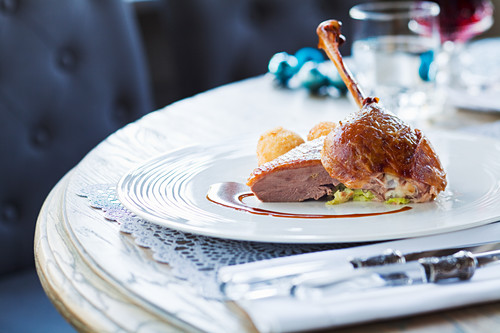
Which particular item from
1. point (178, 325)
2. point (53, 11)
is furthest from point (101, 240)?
point (53, 11)

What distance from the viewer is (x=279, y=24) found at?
242cm

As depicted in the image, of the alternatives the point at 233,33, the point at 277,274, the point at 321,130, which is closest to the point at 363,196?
the point at 321,130

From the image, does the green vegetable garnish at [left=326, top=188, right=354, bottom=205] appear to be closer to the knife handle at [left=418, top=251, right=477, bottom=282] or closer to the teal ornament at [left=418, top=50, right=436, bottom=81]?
the knife handle at [left=418, top=251, right=477, bottom=282]

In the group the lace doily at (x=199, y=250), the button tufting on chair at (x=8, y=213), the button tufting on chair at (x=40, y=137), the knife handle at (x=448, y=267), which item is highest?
the lace doily at (x=199, y=250)

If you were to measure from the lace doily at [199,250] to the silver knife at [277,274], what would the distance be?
0.07 feet

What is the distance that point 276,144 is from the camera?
36.7 inches

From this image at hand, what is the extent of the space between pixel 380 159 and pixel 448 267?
216 millimetres

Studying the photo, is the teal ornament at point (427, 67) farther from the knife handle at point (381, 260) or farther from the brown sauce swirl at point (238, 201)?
the knife handle at point (381, 260)

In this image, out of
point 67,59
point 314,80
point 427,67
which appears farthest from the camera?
point 67,59

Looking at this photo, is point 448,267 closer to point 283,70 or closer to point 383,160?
point 383,160

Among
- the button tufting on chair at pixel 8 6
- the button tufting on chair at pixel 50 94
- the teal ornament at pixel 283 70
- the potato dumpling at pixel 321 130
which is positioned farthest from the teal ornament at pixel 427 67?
the button tufting on chair at pixel 8 6

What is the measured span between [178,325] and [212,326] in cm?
3

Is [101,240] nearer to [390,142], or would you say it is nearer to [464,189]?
[390,142]

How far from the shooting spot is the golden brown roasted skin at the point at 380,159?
2.63ft
